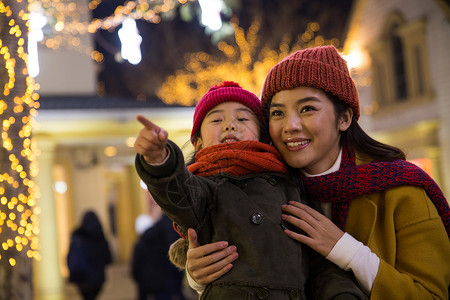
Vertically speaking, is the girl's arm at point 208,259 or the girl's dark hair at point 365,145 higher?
the girl's dark hair at point 365,145

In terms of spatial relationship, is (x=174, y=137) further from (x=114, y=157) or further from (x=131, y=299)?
(x=114, y=157)

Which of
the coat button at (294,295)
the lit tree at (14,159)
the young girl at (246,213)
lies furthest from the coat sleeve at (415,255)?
the lit tree at (14,159)

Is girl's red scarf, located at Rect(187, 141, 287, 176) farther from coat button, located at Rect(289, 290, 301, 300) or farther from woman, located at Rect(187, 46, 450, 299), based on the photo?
coat button, located at Rect(289, 290, 301, 300)

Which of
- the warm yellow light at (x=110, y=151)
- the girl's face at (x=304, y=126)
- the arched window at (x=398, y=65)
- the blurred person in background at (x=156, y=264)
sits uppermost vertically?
the arched window at (x=398, y=65)

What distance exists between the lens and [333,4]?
21.5 m

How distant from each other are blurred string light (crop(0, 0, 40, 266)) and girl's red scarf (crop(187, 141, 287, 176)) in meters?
2.01

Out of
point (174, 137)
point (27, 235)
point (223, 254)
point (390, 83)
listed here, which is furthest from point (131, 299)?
point (223, 254)

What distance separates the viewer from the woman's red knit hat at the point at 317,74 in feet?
8.60

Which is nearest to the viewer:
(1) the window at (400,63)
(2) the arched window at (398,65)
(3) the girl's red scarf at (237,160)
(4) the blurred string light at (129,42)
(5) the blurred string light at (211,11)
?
(3) the girl's red scarf at (237,160)

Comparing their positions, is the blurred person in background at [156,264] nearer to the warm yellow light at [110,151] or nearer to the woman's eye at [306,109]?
the woman's eye at [306,109]

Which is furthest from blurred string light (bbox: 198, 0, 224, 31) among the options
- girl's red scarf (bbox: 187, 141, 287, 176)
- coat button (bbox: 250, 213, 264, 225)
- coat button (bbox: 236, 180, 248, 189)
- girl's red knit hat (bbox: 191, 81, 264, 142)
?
coat button (bbox: 250, 213, 264, 225)

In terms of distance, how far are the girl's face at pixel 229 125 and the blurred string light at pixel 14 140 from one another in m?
1.86

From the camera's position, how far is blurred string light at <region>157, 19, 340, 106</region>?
21969mm

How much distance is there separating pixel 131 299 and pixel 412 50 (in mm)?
9229
